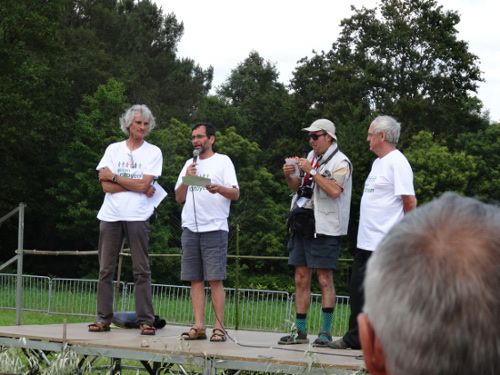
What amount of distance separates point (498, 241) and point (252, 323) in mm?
13516

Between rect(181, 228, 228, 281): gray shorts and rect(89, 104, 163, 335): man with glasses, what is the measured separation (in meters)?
0.40

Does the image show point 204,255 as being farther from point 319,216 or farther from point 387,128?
point 387,128

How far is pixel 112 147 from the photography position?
795cm

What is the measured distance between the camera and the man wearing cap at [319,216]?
23.4 ft

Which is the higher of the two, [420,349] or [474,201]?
[474,201]

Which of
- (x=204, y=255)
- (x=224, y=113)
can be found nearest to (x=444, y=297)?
(x=204, y=255)

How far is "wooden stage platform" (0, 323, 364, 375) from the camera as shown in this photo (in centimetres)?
606

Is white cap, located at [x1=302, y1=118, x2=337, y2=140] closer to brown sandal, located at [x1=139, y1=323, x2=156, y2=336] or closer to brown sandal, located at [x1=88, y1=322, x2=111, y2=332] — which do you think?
brown sandal, located at [x1=139, y1=323, x2=156, y2=336]

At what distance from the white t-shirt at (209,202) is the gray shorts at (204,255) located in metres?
0.07

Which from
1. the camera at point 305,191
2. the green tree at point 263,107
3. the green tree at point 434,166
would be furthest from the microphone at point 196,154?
the green tree at point 263,107

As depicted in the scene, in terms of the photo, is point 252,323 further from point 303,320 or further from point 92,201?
point 92,201

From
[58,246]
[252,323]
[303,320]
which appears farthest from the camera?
[58,246]

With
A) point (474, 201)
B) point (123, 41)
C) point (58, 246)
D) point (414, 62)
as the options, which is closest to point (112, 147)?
point (474, 201)

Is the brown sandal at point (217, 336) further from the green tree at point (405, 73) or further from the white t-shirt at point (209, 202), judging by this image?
the green tree at point (405, 73)
